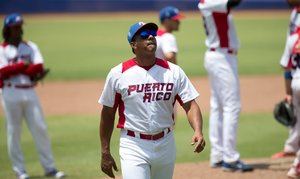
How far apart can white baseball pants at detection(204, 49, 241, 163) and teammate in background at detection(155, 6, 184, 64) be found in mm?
659

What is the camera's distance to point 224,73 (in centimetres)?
889

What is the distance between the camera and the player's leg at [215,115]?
899 centimetres

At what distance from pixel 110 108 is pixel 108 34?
2682 cm

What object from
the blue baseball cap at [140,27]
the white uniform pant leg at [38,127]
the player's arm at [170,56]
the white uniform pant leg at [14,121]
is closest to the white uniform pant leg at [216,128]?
the player's arm at [170,56]

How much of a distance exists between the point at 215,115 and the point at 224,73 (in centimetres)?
65

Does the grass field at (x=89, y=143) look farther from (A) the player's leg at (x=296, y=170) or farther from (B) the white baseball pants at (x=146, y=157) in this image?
(B) the white baseball pants at (x=146, y=157)

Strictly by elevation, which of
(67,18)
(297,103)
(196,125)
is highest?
(196,125)

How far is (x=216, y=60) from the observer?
8.97 meters

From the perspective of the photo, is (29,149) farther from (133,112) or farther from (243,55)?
(243,55)

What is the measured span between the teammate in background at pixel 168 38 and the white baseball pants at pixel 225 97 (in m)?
0.66

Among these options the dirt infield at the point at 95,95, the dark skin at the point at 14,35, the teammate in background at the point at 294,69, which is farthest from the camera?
the dirt infield at the point at 95,95

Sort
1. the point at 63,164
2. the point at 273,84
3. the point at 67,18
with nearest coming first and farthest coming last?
the point at 63,164
the point at 273,84
the point at 67,18

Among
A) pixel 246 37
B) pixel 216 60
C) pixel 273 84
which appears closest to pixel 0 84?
pixel 216 60

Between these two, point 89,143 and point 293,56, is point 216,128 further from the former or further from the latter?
point 89,143
